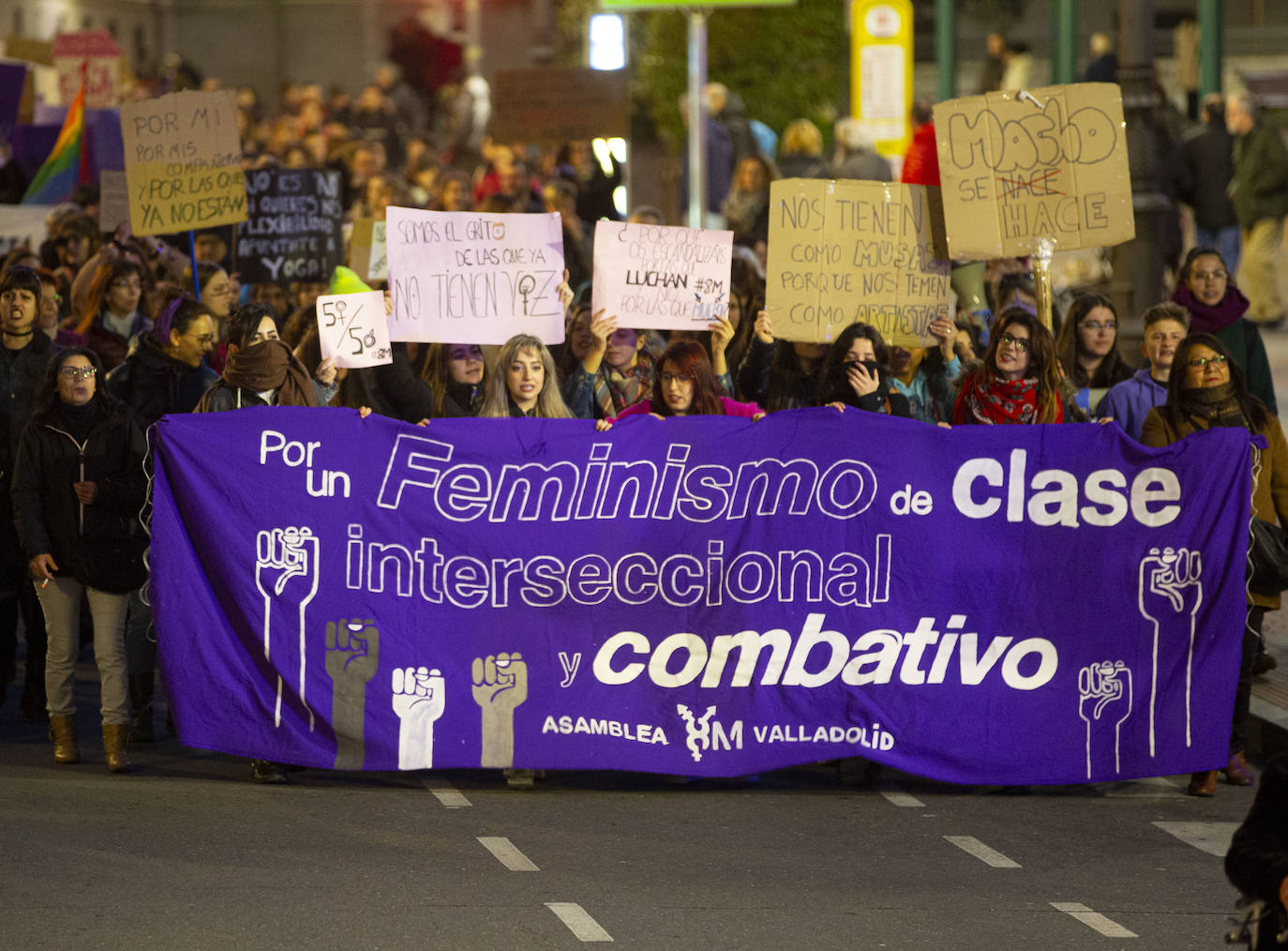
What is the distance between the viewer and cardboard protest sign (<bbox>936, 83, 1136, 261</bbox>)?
29.6 ft

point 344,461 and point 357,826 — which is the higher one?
point 344,461

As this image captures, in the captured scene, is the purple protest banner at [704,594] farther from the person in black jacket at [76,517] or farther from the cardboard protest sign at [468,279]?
the cardboard protest sign at [468,279]

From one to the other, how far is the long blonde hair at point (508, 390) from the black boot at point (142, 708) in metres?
1.70

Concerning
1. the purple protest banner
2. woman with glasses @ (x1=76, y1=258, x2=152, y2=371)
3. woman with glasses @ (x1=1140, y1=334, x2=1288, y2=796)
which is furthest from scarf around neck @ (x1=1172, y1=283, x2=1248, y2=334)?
woman with glasses @ (x1=76, y1=258, x2=152, y2=371)

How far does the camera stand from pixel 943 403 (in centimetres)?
918

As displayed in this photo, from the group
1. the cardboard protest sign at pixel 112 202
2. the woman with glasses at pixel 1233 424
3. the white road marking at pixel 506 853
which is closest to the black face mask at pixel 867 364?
the woman with glasses at pixel 1233 424

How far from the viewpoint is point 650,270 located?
900 cm

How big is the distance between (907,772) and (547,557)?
4.85 ft

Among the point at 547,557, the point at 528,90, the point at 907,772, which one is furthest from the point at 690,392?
the point at 528,90

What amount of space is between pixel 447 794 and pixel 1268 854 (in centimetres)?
396

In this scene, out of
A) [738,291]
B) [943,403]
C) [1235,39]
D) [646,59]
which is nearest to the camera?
[943,403]

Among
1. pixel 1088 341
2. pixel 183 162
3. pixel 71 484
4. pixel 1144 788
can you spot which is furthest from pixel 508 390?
pixel 183 162

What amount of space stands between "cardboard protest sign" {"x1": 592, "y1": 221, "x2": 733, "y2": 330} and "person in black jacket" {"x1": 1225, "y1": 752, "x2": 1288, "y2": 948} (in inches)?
206

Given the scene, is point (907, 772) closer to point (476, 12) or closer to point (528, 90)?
point (528, 90)
